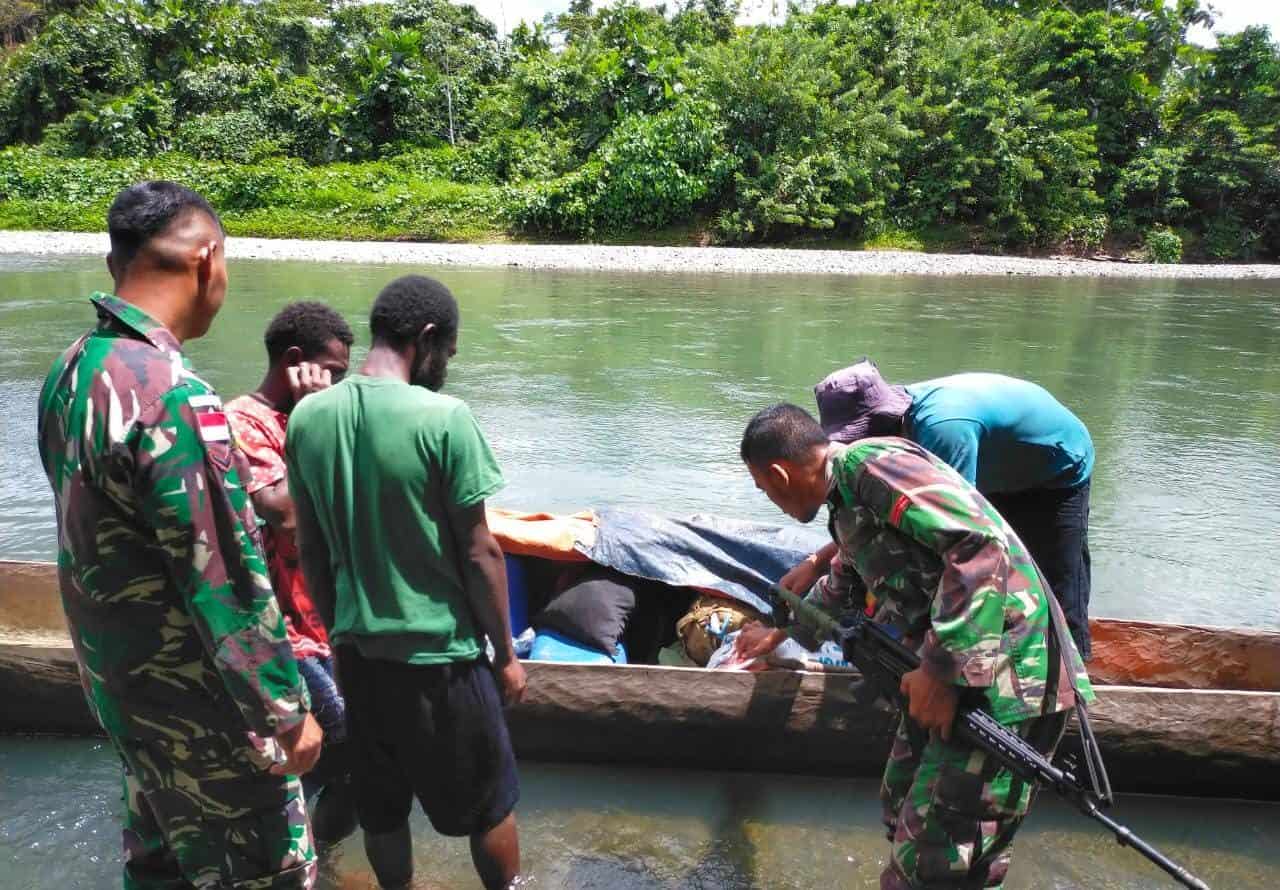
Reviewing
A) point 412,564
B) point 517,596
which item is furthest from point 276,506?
point 517,596

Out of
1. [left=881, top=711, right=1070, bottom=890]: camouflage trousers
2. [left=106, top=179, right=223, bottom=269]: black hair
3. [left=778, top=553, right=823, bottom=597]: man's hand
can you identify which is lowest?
[left=881, top=711, right=1070, bottom=890]: camouflage trousers

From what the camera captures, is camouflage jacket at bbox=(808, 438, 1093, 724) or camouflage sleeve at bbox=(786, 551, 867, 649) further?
camouflage sleeve at bbox=(786, 551, 867, 649)

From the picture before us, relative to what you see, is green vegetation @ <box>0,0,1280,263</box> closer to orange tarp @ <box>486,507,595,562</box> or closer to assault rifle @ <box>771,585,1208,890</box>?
orange tarp @ <box>486,507,595,562</box>

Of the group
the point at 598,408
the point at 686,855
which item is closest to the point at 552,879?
the point at 686,855

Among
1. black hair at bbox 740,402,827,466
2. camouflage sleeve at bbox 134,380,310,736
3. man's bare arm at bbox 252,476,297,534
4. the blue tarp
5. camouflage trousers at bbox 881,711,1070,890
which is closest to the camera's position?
camouflage sleeve at bbox 134,380,310,736

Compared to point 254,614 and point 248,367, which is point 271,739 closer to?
point 254,614

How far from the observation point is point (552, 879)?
9.98 ft

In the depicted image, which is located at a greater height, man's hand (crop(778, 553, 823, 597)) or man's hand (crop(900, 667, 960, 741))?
man's hand (crop(900, 667, 960, 741))

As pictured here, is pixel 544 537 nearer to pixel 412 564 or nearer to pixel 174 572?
pixel 412 564

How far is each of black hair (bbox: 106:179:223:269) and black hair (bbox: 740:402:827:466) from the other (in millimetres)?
1167

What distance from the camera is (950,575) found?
77.2 inches

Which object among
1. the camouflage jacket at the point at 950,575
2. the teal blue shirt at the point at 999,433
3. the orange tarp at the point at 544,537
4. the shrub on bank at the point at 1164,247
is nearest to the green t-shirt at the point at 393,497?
the camouflage jacket at the point at 950,575

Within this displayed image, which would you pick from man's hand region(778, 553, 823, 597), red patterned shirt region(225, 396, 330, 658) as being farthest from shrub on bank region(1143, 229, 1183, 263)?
red patterned shirt region(225, 396, 330, 658)

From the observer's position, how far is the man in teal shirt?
2906mm
